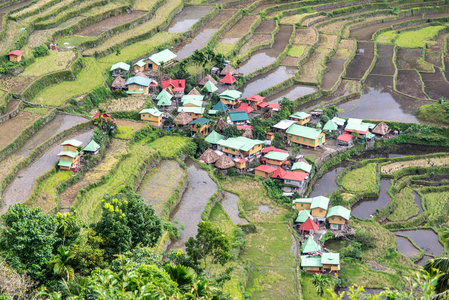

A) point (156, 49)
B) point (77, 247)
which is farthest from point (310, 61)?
point (77, 247)

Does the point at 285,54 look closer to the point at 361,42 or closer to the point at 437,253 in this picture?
the point at 361,42

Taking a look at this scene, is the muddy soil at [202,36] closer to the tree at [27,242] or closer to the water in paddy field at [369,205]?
the water in paddy field at [369,205]

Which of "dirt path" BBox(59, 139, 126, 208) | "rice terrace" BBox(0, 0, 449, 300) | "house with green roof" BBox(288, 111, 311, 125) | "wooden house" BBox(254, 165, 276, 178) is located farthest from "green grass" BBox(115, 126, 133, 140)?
"house with green roof" BBox(288, 111, 311, 125)

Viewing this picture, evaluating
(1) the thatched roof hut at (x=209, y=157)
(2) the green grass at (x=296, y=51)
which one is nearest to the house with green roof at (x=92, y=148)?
(1) the thatched roof hut at (x=209, y=157)

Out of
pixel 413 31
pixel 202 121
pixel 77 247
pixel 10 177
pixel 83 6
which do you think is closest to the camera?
pixel 77 247

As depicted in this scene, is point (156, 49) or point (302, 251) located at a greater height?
point (156, 49)

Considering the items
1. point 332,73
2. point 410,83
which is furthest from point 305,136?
Answer: point 410,83

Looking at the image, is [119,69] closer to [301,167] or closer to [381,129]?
[301,167]
